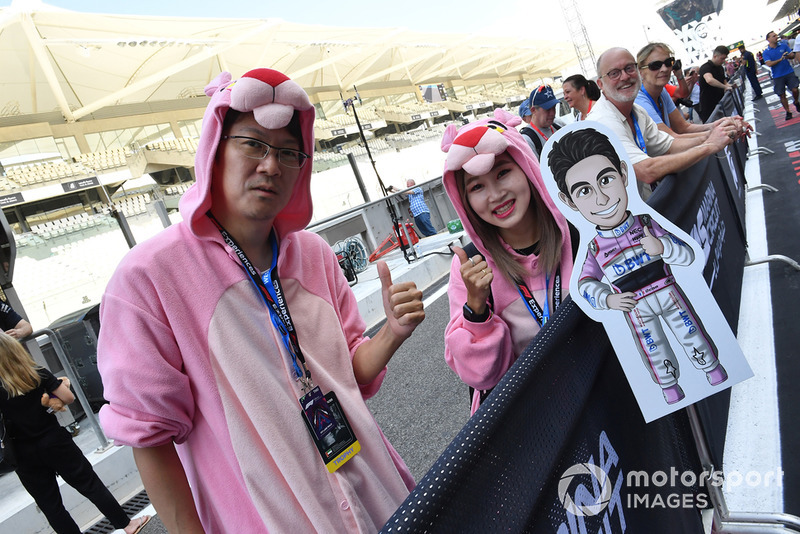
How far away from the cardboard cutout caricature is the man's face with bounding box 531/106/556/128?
13.8 ft

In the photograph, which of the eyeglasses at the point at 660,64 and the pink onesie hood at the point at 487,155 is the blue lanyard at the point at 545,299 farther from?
the eyeglasses at the point at 660,64

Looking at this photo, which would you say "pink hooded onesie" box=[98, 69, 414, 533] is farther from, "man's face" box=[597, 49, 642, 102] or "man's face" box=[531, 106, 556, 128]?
"man's face" box=[531, 106, 556, 128]

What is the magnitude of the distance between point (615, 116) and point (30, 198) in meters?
34.3

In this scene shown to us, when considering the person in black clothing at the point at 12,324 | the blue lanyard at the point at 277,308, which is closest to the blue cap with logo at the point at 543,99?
the blue lanyard at the point at 277,308

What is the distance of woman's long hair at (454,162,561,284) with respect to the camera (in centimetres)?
177

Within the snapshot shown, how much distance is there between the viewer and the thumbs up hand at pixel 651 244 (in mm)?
1229

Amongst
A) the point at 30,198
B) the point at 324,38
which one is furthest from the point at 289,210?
the point at 324,38

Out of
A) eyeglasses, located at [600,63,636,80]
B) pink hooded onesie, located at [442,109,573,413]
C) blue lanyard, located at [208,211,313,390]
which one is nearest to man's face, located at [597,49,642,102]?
eyeglasses, located at [600,63,636,80]

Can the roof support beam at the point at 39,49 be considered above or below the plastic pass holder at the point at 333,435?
above

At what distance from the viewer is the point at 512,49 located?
69.7 meters

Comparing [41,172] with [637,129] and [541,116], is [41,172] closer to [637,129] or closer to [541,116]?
[541,116]

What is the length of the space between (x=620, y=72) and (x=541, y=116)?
2238 mm

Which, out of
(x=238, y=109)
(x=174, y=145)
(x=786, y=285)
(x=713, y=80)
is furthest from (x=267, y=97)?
Result: (x=174, y=145)

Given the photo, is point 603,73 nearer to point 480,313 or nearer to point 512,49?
point 480,313
